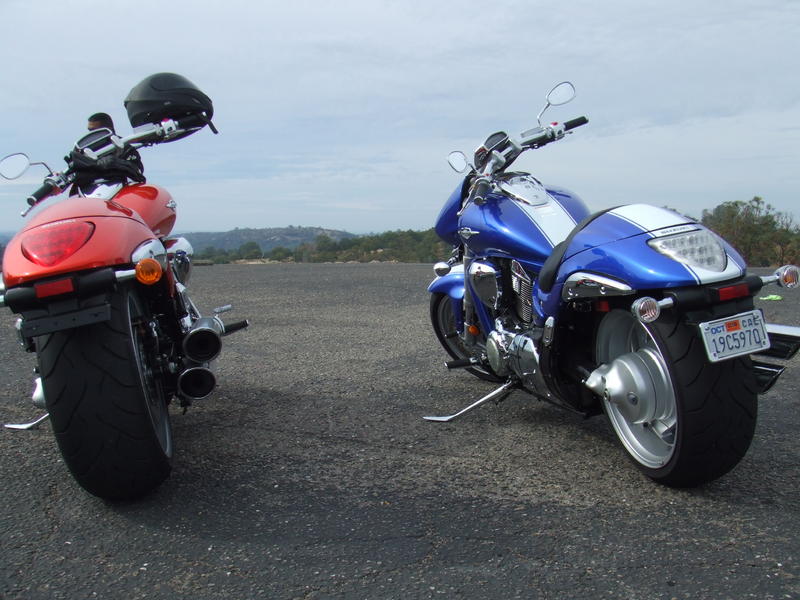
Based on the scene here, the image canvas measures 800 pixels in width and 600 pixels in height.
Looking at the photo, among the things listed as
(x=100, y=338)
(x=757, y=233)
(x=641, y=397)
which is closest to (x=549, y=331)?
(x=641, y=397)

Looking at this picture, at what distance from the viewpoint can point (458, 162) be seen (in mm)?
4410

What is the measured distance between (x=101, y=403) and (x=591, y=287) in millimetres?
1912

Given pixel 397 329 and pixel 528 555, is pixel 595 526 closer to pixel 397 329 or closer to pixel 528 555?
pixel 528 555

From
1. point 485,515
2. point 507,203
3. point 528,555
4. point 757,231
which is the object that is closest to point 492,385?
point 507,203

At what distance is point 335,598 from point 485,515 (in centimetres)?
78

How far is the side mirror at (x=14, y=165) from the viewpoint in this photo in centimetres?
365

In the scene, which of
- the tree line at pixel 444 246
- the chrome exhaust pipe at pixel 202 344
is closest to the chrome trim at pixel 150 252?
the chrome exhaust pipe at pixel 202 344

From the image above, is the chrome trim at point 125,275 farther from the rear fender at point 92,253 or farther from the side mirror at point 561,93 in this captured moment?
the side mirror at point 561,93

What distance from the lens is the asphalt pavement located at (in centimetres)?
232

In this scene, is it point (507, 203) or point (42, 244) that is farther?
point (507, 203)

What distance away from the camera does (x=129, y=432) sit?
274 centimetres

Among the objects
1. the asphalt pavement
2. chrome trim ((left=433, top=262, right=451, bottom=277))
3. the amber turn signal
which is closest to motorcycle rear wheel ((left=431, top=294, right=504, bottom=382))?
chrome trim ((left=433, top=262, right=451, bottom=277))

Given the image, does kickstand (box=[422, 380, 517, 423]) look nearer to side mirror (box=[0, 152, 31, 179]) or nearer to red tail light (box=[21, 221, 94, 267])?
red tail light (box=[21, 221, 94, 267])

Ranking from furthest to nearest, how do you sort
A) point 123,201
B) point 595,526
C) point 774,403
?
point 774,403 < point 123,201 < point 595,526
